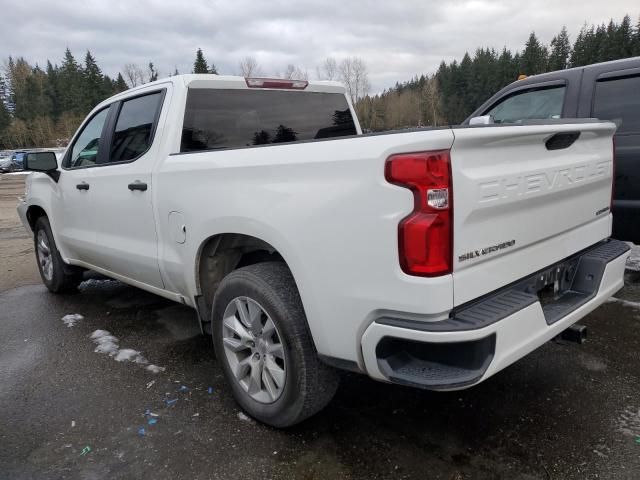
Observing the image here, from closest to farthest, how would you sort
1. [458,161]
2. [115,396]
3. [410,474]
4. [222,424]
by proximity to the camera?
[458,161]
[410,474]
[222,424]
[115,396]

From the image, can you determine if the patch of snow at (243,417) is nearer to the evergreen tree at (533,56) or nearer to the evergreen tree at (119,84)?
the evergreen tree at (533,56)

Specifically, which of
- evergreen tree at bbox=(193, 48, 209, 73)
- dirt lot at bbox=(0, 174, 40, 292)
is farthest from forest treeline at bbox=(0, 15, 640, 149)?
dirt lot at bbox=(0, 174, 40, 292)

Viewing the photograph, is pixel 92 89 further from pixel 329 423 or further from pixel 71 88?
pixel 329 423

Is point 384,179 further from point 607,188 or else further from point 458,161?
point 607,188

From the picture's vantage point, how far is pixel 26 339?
4109mm

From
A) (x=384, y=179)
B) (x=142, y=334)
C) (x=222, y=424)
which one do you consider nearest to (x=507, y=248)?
(x=384, y=179)

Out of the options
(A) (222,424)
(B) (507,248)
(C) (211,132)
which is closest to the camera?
(B) (507,248)

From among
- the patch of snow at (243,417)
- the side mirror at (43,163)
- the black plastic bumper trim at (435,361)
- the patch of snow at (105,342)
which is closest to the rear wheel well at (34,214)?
the side mirror at (43,163)

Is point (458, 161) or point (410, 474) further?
point (410, 474)

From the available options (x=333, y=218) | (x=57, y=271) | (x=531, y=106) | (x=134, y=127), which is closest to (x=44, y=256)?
(x=57, y=271)

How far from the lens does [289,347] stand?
2299 mm

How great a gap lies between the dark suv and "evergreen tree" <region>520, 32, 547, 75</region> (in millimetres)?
75745

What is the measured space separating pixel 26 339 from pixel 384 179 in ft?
12.3

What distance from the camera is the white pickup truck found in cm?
181
